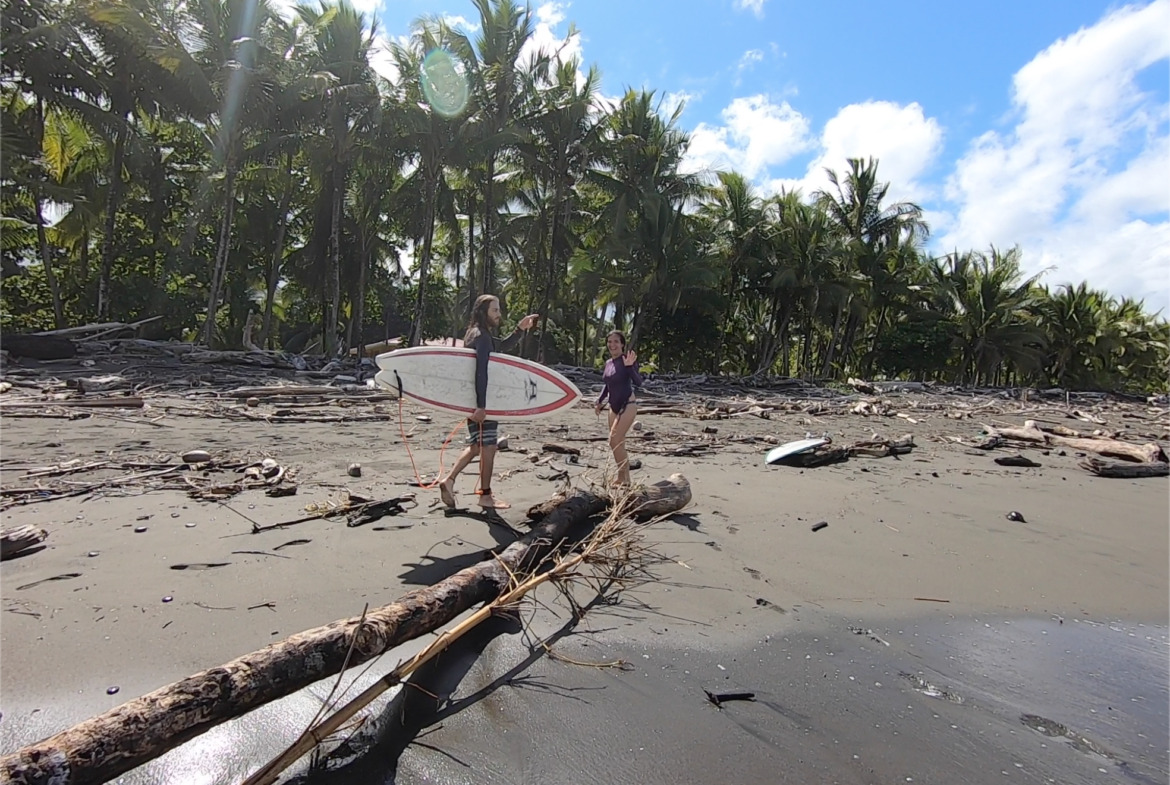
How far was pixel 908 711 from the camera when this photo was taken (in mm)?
2387

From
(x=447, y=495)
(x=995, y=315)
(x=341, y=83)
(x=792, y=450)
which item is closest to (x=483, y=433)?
(x=447, y=495)

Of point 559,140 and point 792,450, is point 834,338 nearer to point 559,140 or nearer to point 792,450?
point 559,140

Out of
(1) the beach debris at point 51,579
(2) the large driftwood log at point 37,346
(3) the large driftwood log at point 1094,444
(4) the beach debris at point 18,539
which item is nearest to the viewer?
(1) the beach debris at point 51,579

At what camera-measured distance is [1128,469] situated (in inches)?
288

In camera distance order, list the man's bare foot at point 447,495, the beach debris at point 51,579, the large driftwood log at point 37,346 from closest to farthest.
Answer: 1. the beach debris at point 51,579
2. the man's bare foot at point 447,495
3. the large driftwood log at point 37,346

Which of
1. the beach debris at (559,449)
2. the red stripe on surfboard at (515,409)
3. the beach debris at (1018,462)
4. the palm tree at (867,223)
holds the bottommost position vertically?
the beach debris at (559,449)

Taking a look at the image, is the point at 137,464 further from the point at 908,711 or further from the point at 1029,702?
the point at 1029,702

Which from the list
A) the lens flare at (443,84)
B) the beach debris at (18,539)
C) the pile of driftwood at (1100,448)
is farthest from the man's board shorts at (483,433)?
the lens flare at (443,84)

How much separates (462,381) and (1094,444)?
375 inches

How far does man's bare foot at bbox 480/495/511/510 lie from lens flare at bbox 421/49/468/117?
19.2 m

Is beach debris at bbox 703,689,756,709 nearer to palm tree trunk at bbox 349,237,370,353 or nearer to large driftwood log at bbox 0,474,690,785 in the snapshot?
large driftwood log at bbox 0,474,690,785

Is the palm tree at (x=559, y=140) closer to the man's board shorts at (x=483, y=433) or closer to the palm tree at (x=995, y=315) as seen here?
the man's board shorts at (x=483, y=433)

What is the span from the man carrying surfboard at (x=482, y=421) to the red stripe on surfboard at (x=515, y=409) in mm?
126

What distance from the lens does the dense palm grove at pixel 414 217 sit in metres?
17.6
